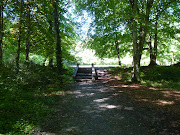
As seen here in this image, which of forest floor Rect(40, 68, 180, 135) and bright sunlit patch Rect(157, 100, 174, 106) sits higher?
bright sunlit patch Rect(157, 100, 174, 106)

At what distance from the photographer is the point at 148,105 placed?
6148mm

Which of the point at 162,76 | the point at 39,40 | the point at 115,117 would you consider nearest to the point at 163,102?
the point at 115,117

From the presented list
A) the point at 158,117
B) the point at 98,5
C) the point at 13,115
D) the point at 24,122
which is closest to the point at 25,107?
the point at 13,115

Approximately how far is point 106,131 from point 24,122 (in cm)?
261

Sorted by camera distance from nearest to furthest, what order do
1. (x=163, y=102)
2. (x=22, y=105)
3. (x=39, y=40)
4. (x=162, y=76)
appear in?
(x=22, y=105), (x=163, y=102), (x=39, y=40), (x=162, y=76)

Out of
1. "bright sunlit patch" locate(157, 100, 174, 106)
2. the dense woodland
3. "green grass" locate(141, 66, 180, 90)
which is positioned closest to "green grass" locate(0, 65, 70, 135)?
the dense woodland

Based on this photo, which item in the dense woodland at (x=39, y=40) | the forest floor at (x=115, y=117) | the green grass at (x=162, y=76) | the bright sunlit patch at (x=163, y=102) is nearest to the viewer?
the forest floor at (x=115, y=117)

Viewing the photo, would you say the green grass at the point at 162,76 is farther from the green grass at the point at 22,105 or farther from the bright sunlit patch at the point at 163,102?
the green grass at the point at 22,105

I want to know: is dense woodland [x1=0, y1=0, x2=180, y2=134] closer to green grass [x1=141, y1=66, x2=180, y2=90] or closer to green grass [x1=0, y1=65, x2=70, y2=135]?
green grass [x1=0, y1=65, x2=70, y2=135]

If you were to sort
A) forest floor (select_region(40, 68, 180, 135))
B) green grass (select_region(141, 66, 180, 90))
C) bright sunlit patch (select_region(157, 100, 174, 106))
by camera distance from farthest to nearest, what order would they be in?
green grass (select_region(141, 66, 180, 90)) < bright sunlit patch (select_region(157, 100, 174, 106)) < forest floor (select_region(40, 68, 180, 135))

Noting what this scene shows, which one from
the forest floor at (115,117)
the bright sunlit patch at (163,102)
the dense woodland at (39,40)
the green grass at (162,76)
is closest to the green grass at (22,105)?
the dense woodland at (39,40)

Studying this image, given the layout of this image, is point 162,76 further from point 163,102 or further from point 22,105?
point 22,105

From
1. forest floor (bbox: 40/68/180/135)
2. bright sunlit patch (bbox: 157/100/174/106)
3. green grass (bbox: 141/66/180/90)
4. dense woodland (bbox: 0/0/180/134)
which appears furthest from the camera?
green grass (bbox: 141/66/180/90)

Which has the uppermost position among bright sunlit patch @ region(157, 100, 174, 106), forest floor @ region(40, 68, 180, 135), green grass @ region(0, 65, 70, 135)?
green grass @ region(0, 65, 70, 135)
